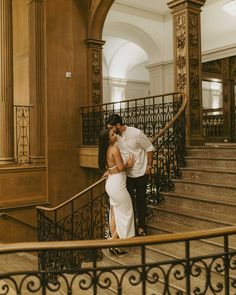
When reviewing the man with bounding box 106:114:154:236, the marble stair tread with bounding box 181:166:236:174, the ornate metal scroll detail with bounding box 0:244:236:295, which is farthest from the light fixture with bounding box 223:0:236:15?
the ornate metal scroll detail with bounding box 0:244:236:295

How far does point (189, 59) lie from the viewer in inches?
275

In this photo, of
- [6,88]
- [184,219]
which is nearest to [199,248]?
Answer: [184,219]

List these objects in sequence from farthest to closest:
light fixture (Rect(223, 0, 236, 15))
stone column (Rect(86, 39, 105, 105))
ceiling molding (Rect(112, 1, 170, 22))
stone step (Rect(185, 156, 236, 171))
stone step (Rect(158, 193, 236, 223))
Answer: ceiling molding (Rect(112, 1, 170, 22)) < light fixture (Rect(223, 0, 236, 15)) < stone column (Rect(86, 39, 105, 105)) < stone step (Rect(185, 156, 236, 171)) < stone step (Rect(158, 193, 236, 223))

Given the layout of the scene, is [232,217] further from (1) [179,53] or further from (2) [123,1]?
(2) [123,1]

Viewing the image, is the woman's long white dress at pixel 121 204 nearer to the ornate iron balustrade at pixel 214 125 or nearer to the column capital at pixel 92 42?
the column capital at pixel 92 42

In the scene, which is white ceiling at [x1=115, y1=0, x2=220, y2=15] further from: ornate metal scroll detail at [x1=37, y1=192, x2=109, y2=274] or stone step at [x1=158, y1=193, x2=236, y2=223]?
stone step at [x1=158, y1=193, x2=236, y2=223]

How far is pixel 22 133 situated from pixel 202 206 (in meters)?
5.90

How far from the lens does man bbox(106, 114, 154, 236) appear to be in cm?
463

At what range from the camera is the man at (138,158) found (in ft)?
15.2

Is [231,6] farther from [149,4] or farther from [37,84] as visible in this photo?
[37,84]

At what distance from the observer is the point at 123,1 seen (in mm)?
11703

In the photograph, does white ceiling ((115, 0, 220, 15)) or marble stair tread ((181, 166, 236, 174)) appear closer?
marble stair tread ((181, 166, 236, 174))

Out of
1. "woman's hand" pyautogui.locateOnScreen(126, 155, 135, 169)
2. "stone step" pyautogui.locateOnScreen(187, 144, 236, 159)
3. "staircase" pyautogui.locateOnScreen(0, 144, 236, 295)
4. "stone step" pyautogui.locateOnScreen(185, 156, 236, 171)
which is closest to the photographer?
"staircase" pyautogui.locateOnScreen(0, 144, 236, 295)

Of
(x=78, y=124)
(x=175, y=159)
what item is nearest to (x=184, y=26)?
(x=175, y=159)
